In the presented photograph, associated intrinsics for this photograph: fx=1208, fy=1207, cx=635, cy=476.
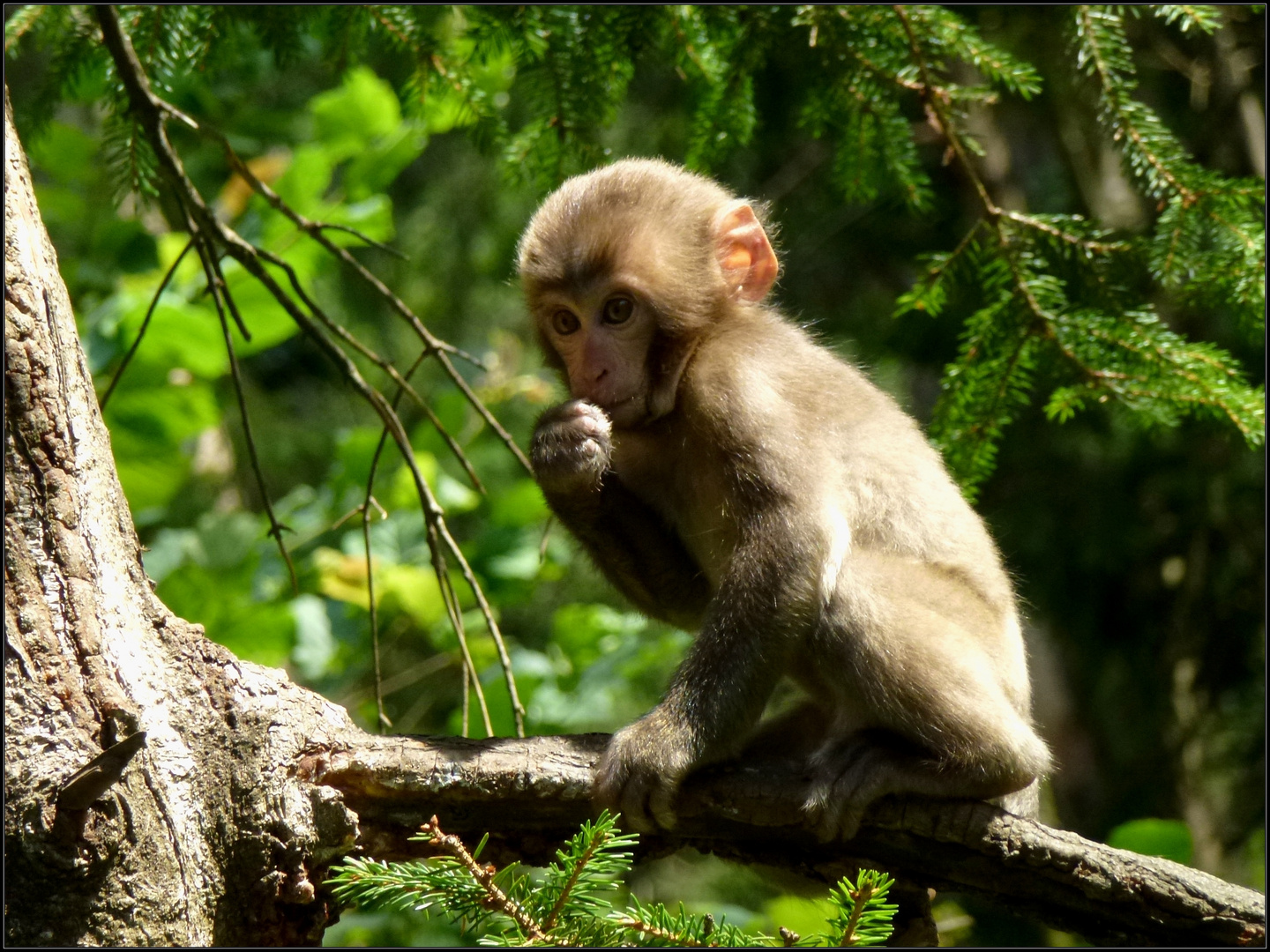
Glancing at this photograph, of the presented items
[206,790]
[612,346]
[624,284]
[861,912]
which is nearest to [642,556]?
[612,346]

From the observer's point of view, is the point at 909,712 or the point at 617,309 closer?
the point at 909,712

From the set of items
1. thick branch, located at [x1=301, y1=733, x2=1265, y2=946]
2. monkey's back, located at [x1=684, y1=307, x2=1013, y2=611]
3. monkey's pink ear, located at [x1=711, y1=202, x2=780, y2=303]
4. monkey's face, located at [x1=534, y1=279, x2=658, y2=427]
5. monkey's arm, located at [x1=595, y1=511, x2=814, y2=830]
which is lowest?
thick branch, located at [x1=301, y1=733, x2=1265, y2=946]

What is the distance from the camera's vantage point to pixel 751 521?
10.1ft

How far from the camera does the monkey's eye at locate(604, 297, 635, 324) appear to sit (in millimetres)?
3385

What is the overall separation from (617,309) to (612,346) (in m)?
0.12

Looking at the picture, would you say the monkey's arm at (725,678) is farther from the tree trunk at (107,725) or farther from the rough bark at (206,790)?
the tree trunk at (107,725)

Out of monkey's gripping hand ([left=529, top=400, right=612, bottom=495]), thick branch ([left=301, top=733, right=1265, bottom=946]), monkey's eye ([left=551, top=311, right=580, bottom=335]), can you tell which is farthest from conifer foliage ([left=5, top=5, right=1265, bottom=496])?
thick branch ([left=301, top=733, right=1265, bottom=946])

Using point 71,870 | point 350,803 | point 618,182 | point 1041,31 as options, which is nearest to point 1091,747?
point 1041,31

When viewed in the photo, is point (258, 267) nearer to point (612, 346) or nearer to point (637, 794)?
point (612, 346)

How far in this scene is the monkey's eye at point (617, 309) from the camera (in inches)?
133

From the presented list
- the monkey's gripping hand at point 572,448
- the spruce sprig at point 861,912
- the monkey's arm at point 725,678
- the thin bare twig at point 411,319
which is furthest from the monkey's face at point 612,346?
the spruce sprig at point 861,912

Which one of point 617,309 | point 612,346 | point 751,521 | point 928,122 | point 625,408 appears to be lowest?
→ point 751,521

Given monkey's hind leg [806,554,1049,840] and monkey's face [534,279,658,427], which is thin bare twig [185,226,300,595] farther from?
monkey's hind leg [806,554,1049,840]

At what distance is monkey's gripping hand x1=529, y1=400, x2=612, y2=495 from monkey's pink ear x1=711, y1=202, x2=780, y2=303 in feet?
2.28
